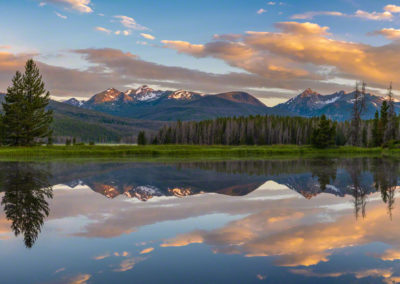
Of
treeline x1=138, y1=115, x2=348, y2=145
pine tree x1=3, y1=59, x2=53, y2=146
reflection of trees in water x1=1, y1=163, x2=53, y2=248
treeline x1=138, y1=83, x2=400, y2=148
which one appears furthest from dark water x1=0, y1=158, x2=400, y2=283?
treeline x1=138, y1=115, x2=348, y2=145

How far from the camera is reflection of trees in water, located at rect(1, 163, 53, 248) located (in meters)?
11.8

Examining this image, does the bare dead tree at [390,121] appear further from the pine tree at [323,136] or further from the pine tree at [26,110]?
the pine tree at [26,110]

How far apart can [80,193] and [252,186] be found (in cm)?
1115

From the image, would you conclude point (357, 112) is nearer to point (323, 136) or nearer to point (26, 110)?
point (323, 136)

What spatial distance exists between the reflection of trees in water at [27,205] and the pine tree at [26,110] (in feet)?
164

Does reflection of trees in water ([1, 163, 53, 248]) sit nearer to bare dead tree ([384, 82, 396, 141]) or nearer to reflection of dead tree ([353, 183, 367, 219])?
reflection of dead tree ([353, 183, 367, 219])

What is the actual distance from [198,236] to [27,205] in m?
9.01

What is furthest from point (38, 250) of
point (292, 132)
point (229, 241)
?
point (292, 132)

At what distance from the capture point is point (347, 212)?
49.1 feet

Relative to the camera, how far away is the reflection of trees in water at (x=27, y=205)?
11755 mm

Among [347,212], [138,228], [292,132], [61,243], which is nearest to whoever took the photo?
[61,243]

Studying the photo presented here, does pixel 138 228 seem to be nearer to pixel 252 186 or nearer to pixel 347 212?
pixel 347 212

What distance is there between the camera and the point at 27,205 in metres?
15.7

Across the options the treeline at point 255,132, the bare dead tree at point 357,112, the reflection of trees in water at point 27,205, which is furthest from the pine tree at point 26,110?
the bare dead tree at point 357,112
